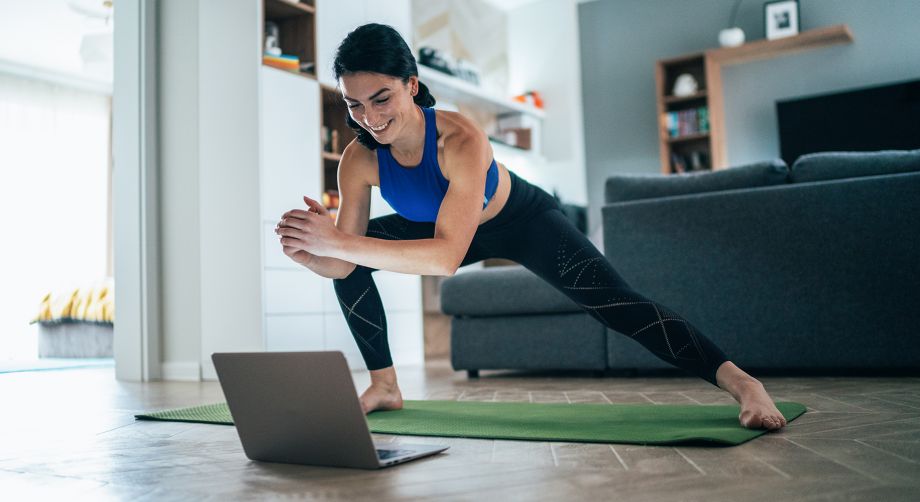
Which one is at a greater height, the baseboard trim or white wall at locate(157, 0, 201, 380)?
white wall at locate(157, 0, 201, 380)

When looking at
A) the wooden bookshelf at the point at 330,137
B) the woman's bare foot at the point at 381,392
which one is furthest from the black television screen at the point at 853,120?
the woman's bare foot at the point at 381,392

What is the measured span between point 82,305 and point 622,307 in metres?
5.62

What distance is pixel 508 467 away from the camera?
4.18 ft

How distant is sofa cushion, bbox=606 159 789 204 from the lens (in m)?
2.95

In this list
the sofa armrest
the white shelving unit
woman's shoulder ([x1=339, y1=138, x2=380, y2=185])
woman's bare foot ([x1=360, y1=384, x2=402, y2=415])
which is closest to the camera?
woman's shoulder ([x1=339, y1=138, x2=380, y2=185])

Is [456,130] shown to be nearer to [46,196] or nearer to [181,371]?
[181,371]

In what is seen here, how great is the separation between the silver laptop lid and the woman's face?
0.62m

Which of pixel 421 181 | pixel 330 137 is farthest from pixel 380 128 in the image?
pixel 330 137

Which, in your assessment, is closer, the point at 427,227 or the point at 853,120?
the point at 427,227

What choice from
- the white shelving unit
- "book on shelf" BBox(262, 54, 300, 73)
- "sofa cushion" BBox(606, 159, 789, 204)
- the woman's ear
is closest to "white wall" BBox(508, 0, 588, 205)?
the white shelving unit

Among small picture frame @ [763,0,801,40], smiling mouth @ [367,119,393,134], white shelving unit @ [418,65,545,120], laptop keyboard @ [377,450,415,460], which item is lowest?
laptop keyboard @ [377,450,415,460]

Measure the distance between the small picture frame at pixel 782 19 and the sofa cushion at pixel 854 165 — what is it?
3851 mm

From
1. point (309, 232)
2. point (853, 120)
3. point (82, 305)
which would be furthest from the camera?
point (82, 305)

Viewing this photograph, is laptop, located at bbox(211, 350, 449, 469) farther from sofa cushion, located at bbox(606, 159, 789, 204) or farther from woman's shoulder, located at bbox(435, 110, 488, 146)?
sofa cushion, located at bbox(606, 159, 789, 204)
